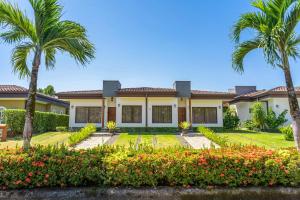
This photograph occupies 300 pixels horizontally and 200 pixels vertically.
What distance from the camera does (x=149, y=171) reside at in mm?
5180

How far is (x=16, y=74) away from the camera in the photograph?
7.44 m

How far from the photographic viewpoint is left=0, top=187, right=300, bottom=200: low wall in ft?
16.2

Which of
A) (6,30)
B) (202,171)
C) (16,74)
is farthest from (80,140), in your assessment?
(202,171)

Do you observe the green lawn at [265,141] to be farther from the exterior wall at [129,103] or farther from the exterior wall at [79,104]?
the exterior wall at [79,104]

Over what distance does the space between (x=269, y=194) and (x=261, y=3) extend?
5.65 meters

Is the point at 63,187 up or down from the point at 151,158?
down

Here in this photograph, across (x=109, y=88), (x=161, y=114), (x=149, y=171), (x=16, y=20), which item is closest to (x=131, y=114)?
(x=161, y=114)

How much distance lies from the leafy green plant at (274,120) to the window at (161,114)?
1015 cm

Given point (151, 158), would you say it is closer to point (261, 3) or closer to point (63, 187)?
point (63, 187)

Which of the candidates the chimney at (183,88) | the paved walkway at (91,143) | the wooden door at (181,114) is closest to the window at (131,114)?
the wooden door at (181,114)

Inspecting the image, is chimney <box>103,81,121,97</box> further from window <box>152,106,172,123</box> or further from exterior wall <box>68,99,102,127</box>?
window <box>152,106,172,123</box>

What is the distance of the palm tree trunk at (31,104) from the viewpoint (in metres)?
6.08

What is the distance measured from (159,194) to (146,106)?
57.1ft

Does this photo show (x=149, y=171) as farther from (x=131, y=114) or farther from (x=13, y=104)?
(x=13, y=104)
